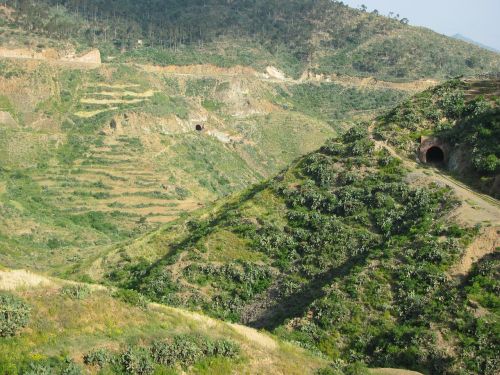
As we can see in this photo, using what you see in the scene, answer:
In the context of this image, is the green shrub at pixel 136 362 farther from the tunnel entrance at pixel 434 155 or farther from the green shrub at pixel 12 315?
the tunnel entrance at pixel 434 155

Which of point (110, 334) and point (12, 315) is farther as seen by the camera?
point (110, 334)

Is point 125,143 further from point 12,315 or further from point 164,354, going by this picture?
point 164,354

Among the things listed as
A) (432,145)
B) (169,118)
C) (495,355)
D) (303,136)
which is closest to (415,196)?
(432,145)

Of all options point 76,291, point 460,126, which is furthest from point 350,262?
point 76,291

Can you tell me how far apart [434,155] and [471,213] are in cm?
908

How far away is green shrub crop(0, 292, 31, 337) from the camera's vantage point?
16594mm

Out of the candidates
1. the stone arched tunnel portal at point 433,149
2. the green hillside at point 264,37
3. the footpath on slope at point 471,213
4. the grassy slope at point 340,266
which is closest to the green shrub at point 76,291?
the grassy slope at point 340,266

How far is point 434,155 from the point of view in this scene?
37719 millimetres

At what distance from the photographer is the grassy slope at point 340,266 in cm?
2442

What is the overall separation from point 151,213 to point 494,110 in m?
33.6

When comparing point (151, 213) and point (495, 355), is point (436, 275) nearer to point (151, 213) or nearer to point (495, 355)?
point (495, 355)

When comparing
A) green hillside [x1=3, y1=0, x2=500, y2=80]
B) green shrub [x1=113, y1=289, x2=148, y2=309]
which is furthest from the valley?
green hillside [x1=3, y1=0, x2=500, y2=80]

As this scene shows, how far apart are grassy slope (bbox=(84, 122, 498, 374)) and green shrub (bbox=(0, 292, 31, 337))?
11795 millimetres

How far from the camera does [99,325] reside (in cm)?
1819
